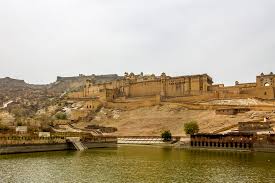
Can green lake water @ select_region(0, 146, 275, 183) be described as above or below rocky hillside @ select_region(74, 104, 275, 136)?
below

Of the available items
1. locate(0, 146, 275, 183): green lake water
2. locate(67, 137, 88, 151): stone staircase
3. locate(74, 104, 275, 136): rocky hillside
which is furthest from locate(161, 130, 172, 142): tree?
locate(0, 146, 275, 183): green lake water

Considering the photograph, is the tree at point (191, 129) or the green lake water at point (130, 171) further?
the tree at point (191, 129)

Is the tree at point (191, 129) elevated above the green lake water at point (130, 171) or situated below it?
above

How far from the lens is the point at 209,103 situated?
93.8 m

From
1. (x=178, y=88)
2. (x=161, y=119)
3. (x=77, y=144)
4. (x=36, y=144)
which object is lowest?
(x=77, y=144)

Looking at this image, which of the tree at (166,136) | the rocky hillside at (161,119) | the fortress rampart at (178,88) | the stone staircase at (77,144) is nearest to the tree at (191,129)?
the tree at (166,136)

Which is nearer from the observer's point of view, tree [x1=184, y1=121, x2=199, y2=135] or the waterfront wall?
the waterfront wall

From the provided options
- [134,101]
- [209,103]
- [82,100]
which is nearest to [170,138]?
[209,103]

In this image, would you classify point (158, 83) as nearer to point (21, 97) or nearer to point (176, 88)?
point (176, 88)

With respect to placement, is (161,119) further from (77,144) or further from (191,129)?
(77,144)

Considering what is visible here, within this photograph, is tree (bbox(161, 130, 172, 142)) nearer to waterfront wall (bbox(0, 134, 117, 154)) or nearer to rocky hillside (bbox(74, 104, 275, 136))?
rocky hillside (bbox(74, 104, 275, 136))

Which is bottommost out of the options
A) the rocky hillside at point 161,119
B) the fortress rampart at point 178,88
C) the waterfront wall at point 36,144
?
the waterfront wall at point 36,144

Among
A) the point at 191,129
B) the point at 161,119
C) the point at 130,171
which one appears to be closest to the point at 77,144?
the point at 191,129

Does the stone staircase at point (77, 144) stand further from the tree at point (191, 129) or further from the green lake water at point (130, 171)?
the tree at point (191, 129)
